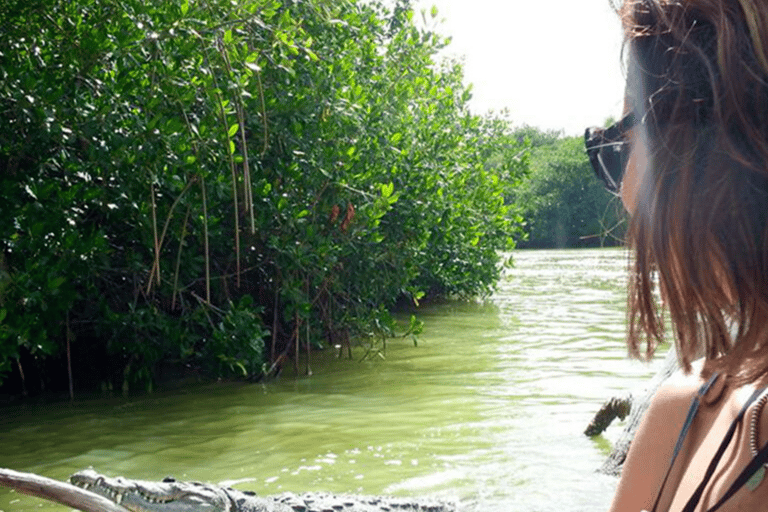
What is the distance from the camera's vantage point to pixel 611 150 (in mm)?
1044

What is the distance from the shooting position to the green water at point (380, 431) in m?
4.91

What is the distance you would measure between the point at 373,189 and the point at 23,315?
3403 mm

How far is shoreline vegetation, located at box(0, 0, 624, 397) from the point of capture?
623 centimetres

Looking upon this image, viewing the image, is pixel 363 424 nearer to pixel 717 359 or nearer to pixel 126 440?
pixel 126 440

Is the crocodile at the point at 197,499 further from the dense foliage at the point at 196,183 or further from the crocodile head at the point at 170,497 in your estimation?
the dense foliage at the point at 196,183

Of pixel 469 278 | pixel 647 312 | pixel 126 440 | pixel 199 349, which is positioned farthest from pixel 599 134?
pixel 469 278

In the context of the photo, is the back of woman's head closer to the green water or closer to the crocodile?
the crocodile

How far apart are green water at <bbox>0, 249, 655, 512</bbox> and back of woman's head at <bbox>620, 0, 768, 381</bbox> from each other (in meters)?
3.62

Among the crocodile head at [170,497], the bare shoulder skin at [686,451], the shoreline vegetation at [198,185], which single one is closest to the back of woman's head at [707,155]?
the bare shoulder skin at [686,451]

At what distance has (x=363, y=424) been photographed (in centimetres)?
637

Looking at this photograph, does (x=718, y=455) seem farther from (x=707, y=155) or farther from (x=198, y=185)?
(x=198, y=185)

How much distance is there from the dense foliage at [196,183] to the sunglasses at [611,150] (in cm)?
439

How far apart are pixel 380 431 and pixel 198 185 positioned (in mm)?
2375

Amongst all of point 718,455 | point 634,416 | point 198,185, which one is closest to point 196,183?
point 198,185
